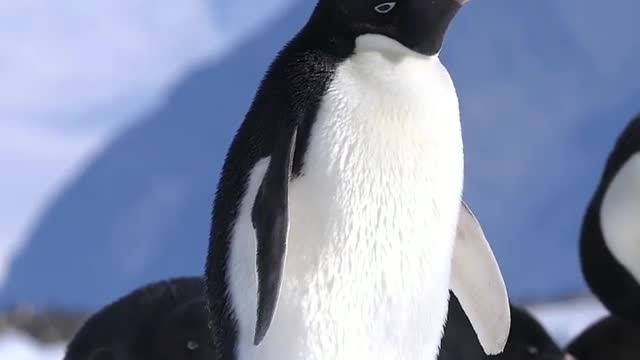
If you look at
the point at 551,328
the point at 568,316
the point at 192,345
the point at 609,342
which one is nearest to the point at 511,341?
the point at 609,342

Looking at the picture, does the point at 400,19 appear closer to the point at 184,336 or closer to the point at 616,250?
the point at 184,336

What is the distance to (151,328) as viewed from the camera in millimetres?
2477

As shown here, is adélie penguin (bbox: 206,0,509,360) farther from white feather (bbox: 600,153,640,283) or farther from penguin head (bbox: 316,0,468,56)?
white feather (bbox: 600,153,640,283)

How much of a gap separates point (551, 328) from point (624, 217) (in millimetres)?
1400

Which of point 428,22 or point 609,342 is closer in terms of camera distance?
point 428,22

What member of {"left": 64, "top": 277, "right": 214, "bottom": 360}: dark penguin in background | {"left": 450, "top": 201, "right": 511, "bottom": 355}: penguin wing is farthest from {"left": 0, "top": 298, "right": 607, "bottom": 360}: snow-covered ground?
{"left": 450, "top": 201, "right": 511, "bottom": 355}: penguin wing

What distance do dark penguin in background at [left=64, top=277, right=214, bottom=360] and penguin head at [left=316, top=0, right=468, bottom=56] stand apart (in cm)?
92

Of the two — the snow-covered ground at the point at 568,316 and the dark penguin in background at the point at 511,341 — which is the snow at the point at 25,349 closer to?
the snow-covered ground at the point at 568,316

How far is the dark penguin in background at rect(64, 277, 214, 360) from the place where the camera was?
7.86 feet

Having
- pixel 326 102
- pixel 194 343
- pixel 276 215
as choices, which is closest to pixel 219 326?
pixel 276 215

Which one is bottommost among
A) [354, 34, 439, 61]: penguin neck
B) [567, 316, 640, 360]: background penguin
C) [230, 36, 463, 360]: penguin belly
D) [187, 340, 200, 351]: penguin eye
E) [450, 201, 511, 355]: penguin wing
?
[567, 316, 640, 360]: background penguin

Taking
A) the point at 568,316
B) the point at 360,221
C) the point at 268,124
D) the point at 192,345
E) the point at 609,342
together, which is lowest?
the point at 568,316

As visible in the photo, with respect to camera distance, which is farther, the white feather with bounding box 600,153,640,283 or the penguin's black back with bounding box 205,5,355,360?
the white feather with bounding box 600,153,640,283

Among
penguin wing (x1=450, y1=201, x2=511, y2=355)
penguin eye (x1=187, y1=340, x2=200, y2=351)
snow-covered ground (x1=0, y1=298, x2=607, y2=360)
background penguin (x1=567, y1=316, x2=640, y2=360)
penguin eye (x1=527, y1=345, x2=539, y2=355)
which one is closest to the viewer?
penguin wing (x1=450, y1=201, x2=511, y2=355)
